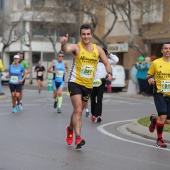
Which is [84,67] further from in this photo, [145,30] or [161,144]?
[145,30]

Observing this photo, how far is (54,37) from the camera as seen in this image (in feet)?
197

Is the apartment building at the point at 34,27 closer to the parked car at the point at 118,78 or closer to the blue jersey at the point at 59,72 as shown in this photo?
the parked car at the point at 118,78

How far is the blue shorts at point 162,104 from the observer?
9.79 m

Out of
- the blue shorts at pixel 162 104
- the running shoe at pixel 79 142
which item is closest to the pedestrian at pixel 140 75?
the blue shorts at pixel 162 104

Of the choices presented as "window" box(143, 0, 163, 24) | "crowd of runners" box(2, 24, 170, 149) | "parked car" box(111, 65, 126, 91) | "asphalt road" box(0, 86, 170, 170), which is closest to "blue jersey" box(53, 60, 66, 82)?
"asphalt road" box(0, 86, 170, 170)

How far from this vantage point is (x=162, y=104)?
386 inches

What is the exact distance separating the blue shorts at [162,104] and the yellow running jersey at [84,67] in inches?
50.3

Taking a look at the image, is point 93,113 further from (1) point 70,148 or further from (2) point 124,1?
(2) point 124,1

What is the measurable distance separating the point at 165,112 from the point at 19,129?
384cm

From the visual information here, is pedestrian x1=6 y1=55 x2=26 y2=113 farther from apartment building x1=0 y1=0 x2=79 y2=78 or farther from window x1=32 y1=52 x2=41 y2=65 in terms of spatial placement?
window x1=32 y1=52 x2=41 y2=65

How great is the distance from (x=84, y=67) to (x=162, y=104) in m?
1.55

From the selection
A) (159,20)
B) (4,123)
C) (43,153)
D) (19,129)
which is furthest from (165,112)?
(159,20)

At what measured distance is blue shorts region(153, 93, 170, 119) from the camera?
9.79m

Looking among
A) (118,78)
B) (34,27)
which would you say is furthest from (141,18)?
(34,27)
